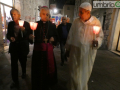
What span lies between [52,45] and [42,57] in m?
0.41

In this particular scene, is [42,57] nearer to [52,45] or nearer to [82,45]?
[52,45]

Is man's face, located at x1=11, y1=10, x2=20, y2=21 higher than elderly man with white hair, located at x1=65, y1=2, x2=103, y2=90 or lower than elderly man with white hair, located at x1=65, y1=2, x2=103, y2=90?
higher

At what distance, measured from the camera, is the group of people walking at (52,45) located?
6.23 feet

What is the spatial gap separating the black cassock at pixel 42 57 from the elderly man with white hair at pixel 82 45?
52cm

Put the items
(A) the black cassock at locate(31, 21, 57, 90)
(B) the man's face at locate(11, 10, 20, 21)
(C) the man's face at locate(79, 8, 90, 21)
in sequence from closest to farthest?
(C) the man's face at locate(79, 8, 90, 21), (A) the black cassock at locate(31, 21, 57, 90), (B) the man's face at locate(11, 10, 20, 21)

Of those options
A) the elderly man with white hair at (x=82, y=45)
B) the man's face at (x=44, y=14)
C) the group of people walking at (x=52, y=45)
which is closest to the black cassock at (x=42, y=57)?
the group of people walking at (x=52, y=45)

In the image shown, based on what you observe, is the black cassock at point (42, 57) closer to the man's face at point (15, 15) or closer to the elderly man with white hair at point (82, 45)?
the elderly man with white hair at point (82, 45)

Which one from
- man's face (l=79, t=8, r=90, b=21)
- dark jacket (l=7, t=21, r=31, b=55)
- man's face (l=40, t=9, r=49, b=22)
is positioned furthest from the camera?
dark jacket (l=7, t=21, r=31, b=55)

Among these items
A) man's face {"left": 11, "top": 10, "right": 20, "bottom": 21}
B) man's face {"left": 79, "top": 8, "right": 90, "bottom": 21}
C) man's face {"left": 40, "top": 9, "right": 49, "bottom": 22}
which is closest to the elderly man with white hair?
man's face {"left": 79, "top": 8, "right": 90, "bottom": 21}

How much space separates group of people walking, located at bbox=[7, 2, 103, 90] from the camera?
1900mm

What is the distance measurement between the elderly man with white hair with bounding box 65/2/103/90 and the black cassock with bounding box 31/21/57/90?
0.52 m

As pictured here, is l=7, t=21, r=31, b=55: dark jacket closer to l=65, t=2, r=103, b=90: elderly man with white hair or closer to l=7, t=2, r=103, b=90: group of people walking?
l=7, t=2, r=103, b=90: group of people walking

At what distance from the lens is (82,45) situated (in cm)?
191

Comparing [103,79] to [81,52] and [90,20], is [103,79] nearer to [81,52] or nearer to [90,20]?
[81,52]
